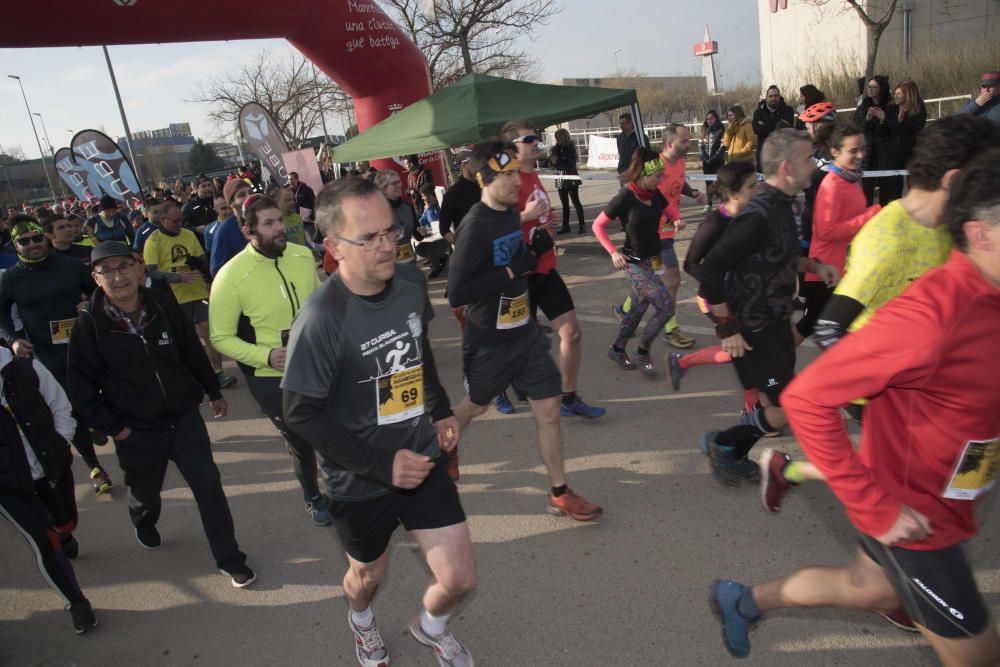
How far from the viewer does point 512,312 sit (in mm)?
3572

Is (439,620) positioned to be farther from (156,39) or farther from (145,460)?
(156,39)

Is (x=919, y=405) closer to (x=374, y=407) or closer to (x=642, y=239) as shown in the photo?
(x=374, y=407)

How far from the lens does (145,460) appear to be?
11.5 ft

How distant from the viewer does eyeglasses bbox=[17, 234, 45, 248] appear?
456cm

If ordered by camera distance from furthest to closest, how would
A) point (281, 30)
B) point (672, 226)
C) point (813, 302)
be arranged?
1. point (281, 30)
2. point (672, 226)
3. point (813, 302)

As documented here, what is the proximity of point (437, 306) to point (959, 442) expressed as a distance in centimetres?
775

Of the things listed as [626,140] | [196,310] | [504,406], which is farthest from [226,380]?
[626,140]

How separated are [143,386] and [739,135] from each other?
10.6m

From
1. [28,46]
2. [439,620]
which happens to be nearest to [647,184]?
[439,620]

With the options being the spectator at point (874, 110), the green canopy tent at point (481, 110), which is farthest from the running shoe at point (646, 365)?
the spectator at point (874, 110)

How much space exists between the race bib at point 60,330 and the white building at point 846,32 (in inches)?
837

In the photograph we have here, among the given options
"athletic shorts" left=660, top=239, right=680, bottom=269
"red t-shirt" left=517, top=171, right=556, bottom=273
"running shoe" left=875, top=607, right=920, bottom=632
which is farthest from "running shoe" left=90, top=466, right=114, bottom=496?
"running shoe" left=875, top=607, right=920, bottom=632

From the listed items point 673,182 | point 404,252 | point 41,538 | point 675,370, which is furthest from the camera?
point 404,252

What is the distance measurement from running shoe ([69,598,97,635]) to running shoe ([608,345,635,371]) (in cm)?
418
